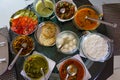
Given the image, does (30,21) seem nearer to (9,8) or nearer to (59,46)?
(59,46)

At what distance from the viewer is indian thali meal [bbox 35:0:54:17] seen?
1.25 metres

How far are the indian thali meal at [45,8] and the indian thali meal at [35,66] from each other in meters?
0.23

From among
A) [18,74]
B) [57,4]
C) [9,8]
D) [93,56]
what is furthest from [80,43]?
[9,8]

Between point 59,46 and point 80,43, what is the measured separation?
0.12 m

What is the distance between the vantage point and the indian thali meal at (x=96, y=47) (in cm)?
123

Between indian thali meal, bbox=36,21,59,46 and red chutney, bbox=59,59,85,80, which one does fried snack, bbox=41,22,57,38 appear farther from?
red chutney, bbox=59,59,85,80

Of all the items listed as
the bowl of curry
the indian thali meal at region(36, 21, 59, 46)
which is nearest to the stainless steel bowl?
the indian thali meal at region(36, 21, 59, 46)

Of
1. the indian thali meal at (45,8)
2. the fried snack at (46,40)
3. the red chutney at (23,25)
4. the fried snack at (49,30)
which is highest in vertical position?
the indian thali meal at (45,8)

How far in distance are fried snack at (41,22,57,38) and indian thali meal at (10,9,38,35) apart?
0.05 meters

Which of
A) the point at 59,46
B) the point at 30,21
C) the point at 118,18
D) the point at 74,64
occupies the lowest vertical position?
the point at 118,18

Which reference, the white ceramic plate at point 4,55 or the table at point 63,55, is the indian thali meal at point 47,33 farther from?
the white ceramic plate at point 4,55

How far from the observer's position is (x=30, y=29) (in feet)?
4.04

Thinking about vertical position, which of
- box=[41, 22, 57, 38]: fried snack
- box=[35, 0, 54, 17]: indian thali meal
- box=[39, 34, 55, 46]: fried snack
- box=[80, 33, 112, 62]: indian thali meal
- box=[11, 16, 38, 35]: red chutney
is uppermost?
box=[35, 0, 54, 17]: indian thali meal

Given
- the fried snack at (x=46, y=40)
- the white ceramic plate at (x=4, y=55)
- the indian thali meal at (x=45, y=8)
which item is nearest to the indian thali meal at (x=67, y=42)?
the fried snack at (x=46, y=40)
